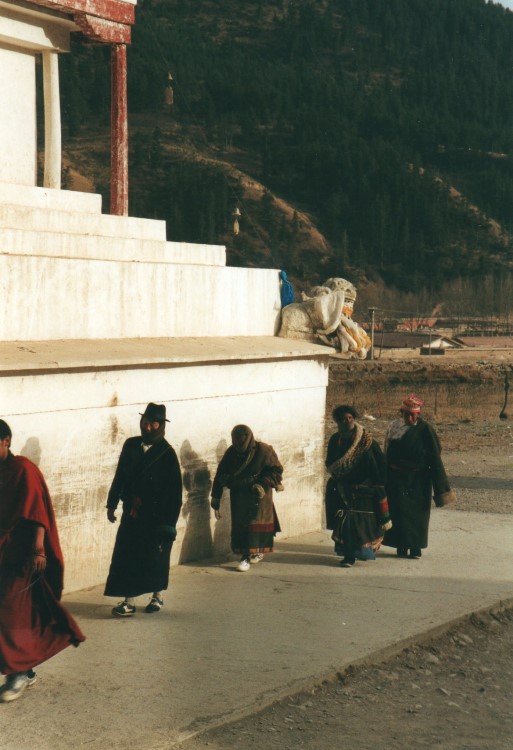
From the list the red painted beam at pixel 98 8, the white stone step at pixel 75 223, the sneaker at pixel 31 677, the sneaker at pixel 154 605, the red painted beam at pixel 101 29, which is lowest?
the sneaker at pixel 154 605

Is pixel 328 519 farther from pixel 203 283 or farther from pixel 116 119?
pixel 116 119

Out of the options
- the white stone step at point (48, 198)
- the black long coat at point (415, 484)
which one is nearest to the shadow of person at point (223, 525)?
the black long coat at point (415, 484)

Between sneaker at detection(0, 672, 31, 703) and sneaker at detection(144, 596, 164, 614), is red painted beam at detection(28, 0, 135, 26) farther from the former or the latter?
sneaker at detection(0, 672, 31, 703)

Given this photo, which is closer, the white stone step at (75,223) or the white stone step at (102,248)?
the white stone step at (102,248)

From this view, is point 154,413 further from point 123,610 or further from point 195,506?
point 195,506

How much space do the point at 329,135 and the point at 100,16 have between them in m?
99.2

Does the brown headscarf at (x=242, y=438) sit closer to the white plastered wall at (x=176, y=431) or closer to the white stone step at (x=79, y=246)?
the white plastered wall at (x=176, y=431)

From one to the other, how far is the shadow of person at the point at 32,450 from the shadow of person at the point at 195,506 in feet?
4.96

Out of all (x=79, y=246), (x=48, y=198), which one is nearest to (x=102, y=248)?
(x=79, y=246)

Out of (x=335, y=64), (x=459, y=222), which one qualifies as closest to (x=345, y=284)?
(x=459, y=222)

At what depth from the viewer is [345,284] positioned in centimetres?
1003

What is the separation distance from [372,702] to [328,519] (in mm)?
2949

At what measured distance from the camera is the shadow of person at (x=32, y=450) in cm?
661

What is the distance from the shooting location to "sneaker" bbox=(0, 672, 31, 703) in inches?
202
